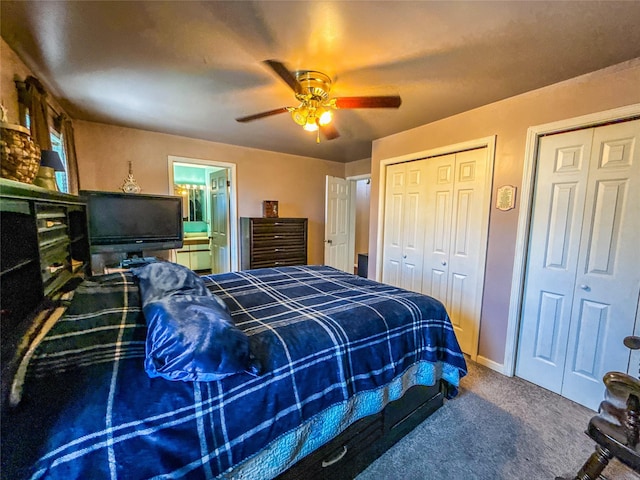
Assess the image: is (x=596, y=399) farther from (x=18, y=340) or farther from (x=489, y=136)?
(x=18, y=340)

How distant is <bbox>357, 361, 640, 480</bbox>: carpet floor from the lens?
1.45m

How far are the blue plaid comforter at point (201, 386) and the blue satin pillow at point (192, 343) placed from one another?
51 millimetres

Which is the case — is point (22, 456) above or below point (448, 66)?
below

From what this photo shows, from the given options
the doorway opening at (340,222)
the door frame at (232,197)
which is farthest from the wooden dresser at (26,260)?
the doorway opening at (340,222)

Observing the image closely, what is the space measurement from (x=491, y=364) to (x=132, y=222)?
13.4 feet

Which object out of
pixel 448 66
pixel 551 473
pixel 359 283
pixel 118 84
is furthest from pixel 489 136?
pixel 118 84

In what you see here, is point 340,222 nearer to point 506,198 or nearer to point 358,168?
point 358,168

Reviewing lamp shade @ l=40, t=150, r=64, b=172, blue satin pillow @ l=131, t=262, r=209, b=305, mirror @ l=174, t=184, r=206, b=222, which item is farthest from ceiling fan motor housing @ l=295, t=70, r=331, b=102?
mirror @ l=174, t=184, r=206, b=222

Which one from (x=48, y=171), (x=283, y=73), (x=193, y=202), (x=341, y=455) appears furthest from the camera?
(x=193, y=202)

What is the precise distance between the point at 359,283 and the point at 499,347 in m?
1.47

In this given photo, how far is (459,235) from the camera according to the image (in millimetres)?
2676

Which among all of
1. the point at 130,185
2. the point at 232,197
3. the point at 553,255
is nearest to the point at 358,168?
the point at 232,197

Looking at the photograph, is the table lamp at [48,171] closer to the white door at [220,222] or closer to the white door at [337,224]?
the white door at [220,222]

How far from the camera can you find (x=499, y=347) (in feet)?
7.84
